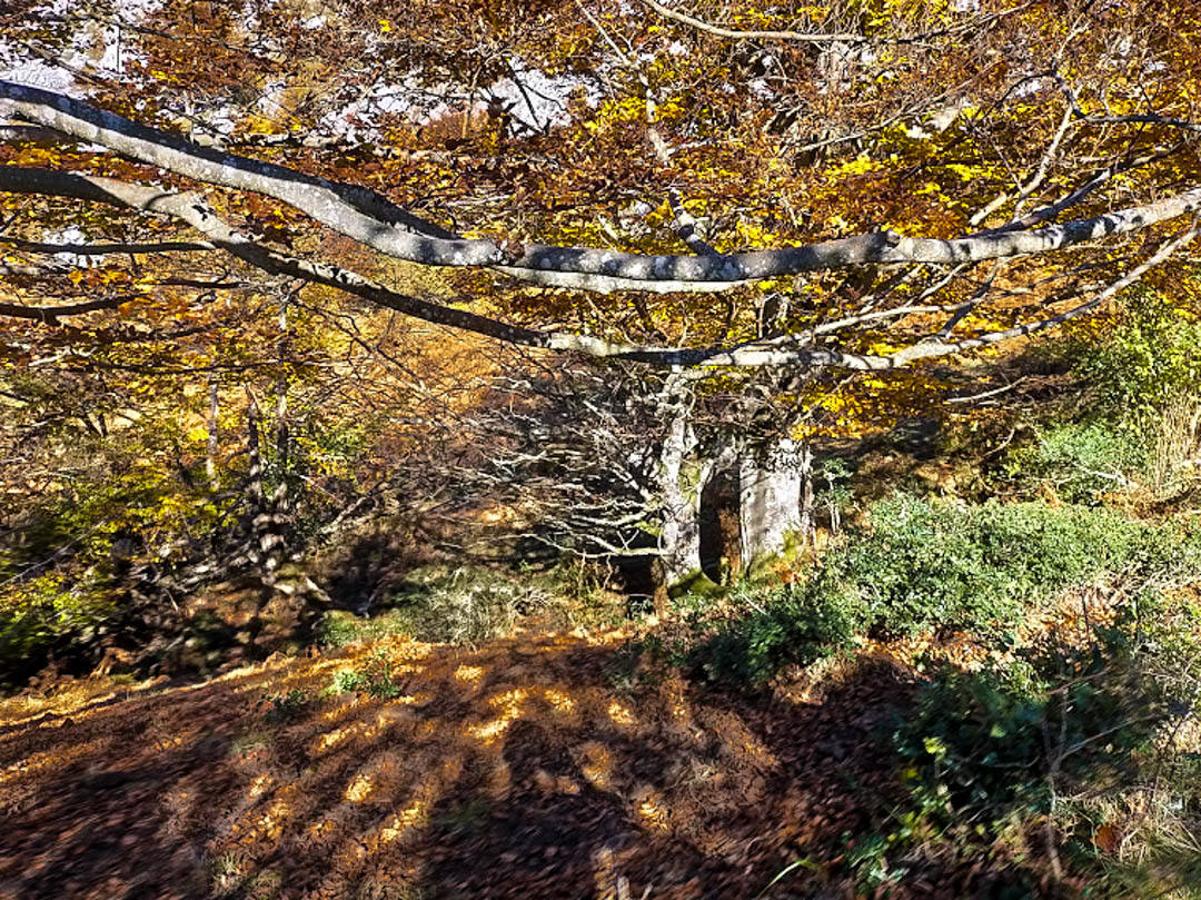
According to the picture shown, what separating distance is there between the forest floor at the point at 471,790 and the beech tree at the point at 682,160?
267 cm

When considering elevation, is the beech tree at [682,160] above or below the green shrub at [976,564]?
above

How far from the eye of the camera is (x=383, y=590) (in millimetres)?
15578

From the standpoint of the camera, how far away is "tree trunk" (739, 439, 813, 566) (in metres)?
11.5

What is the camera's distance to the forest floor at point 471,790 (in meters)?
4.49

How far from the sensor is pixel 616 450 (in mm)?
11797

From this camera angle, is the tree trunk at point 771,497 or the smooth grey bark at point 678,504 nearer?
the tree trunk at point 771,497

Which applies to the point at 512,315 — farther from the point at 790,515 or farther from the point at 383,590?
the point at 383,590

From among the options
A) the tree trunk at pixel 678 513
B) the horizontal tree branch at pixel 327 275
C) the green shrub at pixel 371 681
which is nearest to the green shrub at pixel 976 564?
the horizontal tree branch at pixel 327 275

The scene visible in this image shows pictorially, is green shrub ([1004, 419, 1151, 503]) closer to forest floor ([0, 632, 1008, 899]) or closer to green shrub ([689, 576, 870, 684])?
green shrub ([689, 576, 870, 684])

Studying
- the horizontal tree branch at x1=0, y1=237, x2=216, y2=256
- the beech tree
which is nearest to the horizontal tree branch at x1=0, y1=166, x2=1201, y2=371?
the beech tree

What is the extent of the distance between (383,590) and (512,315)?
23.7ft

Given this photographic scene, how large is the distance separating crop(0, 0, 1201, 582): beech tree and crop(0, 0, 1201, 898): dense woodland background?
84mm

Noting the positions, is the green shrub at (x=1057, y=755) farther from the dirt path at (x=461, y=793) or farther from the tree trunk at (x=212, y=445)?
the tree trunk at (x=212, y=445)

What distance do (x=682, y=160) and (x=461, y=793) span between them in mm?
6989
